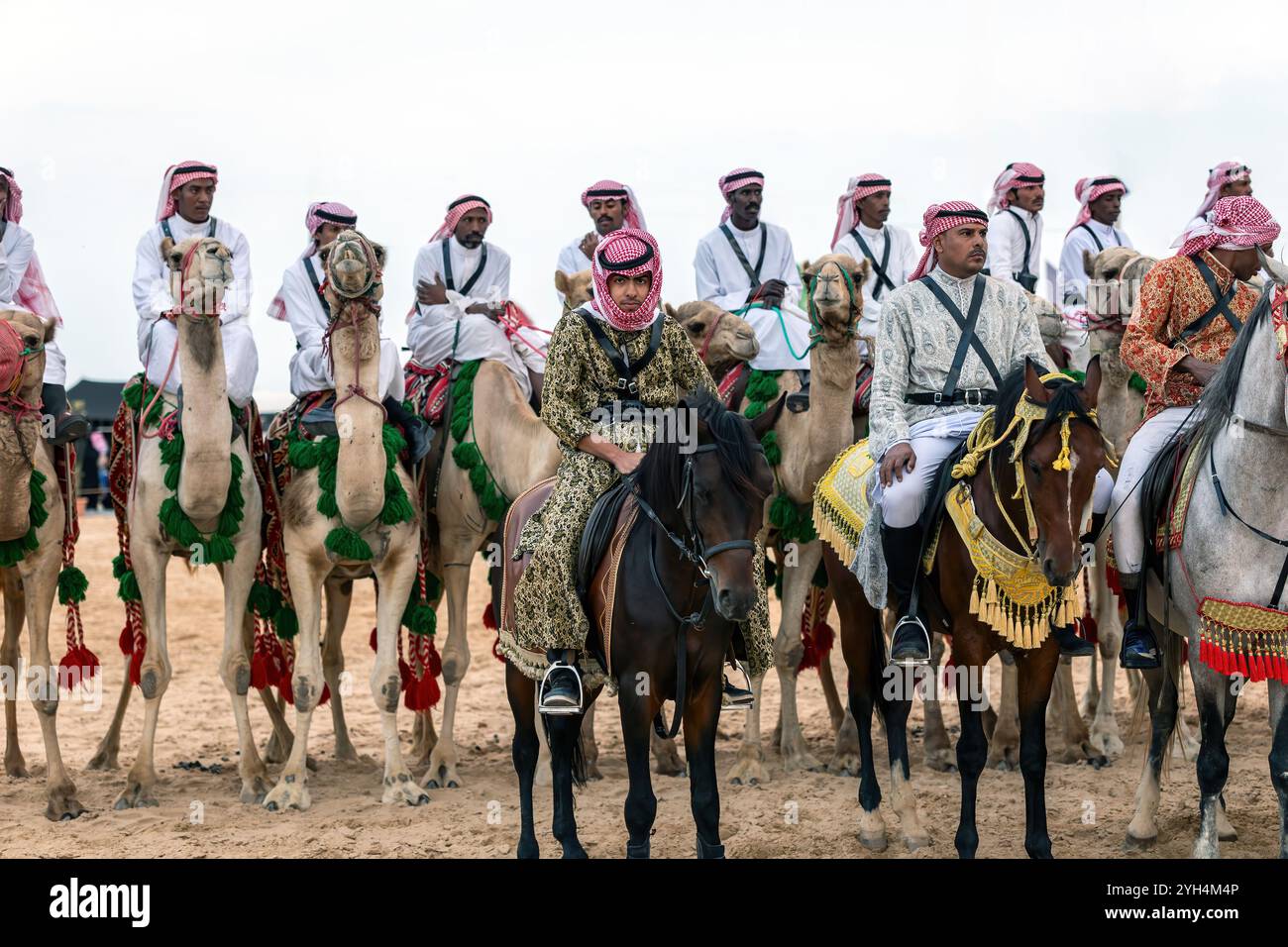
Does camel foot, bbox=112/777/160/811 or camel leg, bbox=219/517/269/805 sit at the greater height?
camel leg, bbox=219/517/269/805

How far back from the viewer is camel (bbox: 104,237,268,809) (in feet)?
28.1

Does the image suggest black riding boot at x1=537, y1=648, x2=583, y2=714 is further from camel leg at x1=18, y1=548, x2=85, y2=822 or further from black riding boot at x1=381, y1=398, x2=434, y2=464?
camel leg at x1=18, y1=548, x2=85, y2=822

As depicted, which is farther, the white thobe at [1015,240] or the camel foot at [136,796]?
the white thobe at [1015,240]

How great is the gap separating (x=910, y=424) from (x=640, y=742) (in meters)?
2.31

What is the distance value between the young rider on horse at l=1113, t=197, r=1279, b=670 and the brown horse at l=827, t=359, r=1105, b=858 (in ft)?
2.00

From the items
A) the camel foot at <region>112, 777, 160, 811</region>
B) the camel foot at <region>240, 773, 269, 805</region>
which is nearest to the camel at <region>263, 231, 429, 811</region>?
the camel foot at <region>240, 773, 269, 805</region>

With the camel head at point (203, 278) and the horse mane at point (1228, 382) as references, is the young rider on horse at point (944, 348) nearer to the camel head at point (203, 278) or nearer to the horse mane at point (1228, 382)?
the horse mane at point (1228, 382)

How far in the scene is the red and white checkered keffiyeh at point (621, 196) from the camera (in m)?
11.3

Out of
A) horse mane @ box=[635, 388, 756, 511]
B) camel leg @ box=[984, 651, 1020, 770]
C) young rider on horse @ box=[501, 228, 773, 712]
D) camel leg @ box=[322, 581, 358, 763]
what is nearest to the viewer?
horse mane @ box=[635, 388, 756, 511]

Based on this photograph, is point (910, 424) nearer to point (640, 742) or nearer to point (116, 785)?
point (640, 742)

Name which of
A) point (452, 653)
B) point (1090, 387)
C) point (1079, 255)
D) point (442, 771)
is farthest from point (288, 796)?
point (1079, 255)

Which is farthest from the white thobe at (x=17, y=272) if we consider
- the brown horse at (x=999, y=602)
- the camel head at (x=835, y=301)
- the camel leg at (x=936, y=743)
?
the camel leg at (x=936, y=743)

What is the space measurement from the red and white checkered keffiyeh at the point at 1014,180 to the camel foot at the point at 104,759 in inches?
304
